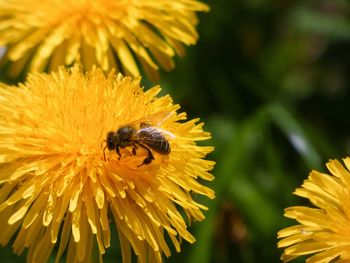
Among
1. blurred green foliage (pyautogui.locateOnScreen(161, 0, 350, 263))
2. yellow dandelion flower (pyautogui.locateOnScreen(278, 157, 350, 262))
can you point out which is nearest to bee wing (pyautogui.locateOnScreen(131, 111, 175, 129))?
yellow dandelion flower (pyautogui.locateOnScreen(278, 157, 350, 262))

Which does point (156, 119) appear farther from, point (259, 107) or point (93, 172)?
point (259, 107)

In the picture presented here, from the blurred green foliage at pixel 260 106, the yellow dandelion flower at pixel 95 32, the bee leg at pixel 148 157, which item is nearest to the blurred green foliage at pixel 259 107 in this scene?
the blurred green foliage at pixel 260 106

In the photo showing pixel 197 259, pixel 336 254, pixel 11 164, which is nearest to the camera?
pixel 336 254

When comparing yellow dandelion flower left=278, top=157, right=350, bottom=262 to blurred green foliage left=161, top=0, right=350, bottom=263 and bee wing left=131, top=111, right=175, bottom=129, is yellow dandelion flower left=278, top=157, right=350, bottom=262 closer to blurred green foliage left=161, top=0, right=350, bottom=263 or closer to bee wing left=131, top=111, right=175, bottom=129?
bee wing left=131, top=111, right=175, bottom=129

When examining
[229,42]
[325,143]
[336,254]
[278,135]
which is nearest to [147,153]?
[336,254]

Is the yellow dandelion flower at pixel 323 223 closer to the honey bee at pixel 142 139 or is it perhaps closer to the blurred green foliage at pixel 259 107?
the honey bee at pixel 142 139

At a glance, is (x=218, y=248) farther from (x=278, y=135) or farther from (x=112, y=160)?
(x=112, y=160)
